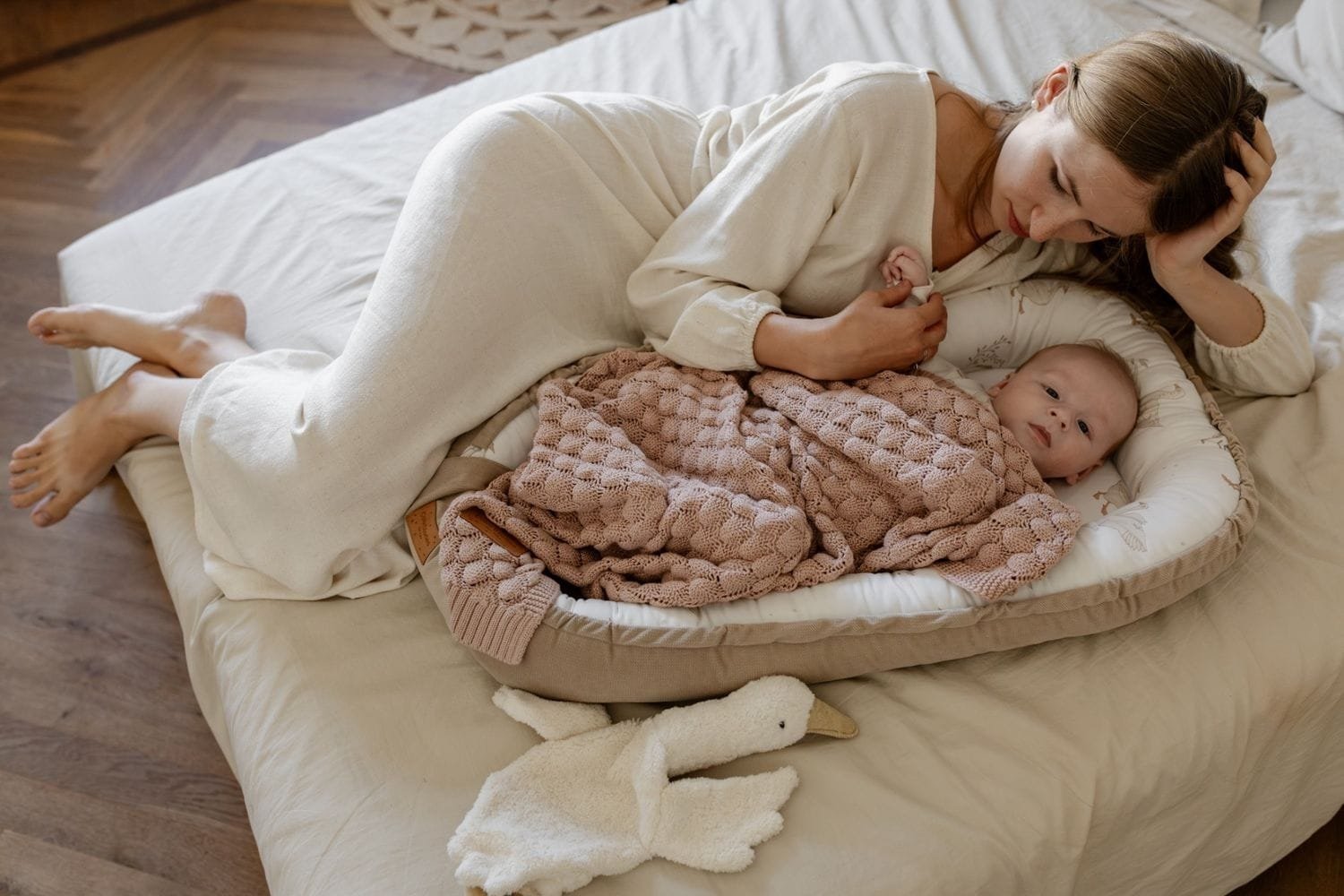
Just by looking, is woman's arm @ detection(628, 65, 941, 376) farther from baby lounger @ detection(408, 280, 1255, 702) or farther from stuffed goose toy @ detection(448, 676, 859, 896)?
stuffed goose toy @ detection(448, 676, 859, 896)

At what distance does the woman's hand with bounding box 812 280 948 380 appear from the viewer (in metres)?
1.22

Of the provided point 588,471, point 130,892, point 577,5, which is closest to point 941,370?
point 588,471

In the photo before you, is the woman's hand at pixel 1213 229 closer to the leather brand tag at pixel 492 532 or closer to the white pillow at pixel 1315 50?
the white pillow at pixel 1315 50

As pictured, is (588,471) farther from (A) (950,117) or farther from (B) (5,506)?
(B) (5,506)

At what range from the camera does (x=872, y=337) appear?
4.02ft

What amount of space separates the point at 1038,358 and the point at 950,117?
30 cm

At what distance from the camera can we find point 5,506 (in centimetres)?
176

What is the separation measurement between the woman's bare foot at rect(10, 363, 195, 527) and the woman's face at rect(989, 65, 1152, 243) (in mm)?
1010

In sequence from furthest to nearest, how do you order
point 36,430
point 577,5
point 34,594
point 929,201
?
point 577,5 < point 36,430 < point 34,594 < point 929,201

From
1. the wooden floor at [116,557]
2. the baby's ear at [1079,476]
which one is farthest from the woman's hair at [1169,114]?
the wooden floor at [116,557]

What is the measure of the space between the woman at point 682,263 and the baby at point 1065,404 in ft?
0.34

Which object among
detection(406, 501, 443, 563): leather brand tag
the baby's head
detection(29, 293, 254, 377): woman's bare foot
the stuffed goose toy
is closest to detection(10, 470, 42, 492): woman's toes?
detection(29, 293, 254, 377): woman's bare foot

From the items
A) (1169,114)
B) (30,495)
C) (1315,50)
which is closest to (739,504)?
(1169,114)

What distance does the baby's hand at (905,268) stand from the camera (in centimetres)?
129
